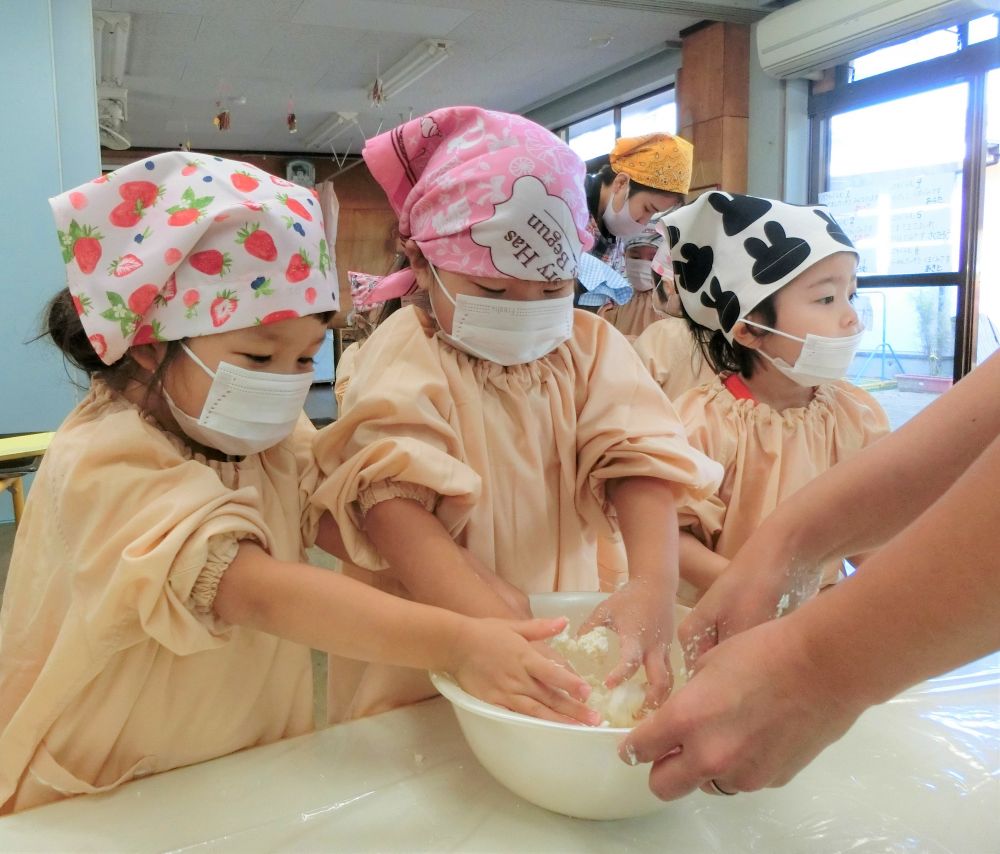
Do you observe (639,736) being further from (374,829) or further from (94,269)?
(94,269)

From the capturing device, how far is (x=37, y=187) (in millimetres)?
3592

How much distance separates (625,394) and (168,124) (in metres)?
8.09

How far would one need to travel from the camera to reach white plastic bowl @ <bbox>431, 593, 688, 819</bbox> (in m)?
0.66

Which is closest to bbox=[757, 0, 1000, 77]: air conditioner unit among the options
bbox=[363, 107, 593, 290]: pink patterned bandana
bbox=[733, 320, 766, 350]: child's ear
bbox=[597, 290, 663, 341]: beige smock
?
bbox=[597, 290, 663, 341]: beige smock

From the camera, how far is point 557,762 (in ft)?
2.21

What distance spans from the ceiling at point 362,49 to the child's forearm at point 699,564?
4.29 meters

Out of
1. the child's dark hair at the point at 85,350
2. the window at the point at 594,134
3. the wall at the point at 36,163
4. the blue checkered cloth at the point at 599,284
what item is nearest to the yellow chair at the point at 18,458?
the wall at the point at 36,163

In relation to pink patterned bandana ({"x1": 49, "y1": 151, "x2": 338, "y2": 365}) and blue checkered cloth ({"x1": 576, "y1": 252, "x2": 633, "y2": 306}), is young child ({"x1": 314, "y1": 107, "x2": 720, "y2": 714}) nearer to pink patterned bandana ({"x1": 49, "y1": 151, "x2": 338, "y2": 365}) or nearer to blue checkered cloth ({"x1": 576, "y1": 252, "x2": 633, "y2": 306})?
pink patterned bandana ({"x1": 49, "y1": 151, "x2": 338, "y2": 365})

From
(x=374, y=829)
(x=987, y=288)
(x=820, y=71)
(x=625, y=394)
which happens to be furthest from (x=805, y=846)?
(x=820, y=71)

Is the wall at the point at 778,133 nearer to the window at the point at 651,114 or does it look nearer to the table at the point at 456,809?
the window at the point at 651,114

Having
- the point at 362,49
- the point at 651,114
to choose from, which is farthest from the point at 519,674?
the point at 651,114

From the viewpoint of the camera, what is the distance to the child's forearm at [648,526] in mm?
1013

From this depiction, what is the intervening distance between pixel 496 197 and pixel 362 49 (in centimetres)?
534

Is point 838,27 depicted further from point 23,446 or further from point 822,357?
point 23,446
